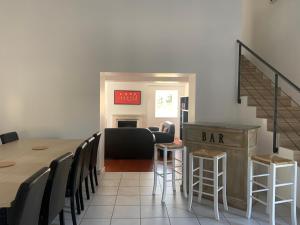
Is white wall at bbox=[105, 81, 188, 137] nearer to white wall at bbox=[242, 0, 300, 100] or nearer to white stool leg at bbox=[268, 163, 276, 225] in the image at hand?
white wall at bbox=[242, 0, 300, 100]

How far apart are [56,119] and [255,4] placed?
5.17m

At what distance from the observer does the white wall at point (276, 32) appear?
15.2 ft

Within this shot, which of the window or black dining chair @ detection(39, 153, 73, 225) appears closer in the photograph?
black dining chair @ detection(39, 153, 73, 225)

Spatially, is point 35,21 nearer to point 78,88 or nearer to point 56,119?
point 78,88

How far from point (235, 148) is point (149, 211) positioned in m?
1.36

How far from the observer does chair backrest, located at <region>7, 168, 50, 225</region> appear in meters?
1.53

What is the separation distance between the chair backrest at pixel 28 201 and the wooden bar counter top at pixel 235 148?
2433 millimetres

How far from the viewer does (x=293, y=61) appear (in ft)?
15.3

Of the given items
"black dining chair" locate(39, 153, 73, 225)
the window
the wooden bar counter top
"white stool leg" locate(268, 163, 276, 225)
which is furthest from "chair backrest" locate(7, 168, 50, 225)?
the window

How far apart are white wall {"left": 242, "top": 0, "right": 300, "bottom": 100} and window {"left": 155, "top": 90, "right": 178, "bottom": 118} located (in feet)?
15.7

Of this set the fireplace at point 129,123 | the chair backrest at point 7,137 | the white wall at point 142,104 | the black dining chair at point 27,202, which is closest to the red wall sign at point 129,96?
the white wall at point 142,104

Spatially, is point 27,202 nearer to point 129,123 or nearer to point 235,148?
point 235,148

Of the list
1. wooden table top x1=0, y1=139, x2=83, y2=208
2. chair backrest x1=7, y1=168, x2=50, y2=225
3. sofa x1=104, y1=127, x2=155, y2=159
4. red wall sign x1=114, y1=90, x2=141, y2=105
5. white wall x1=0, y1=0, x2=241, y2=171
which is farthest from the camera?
red wall sign x1=114, y1=90, x2=141, y2=105

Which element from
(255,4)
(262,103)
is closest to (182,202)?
(262,103)
